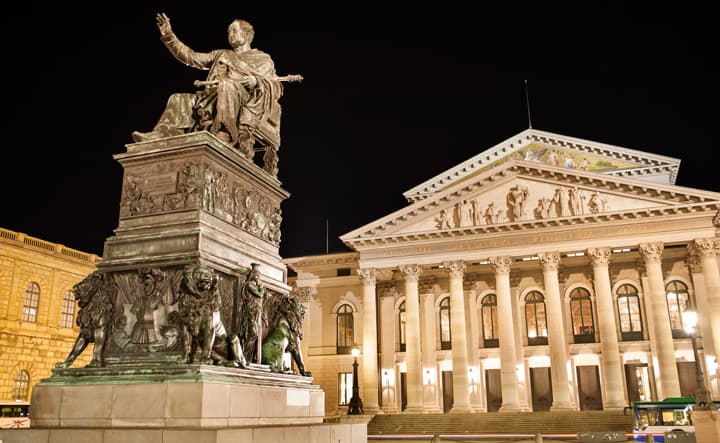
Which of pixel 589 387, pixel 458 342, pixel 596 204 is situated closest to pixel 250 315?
pixel 458 342

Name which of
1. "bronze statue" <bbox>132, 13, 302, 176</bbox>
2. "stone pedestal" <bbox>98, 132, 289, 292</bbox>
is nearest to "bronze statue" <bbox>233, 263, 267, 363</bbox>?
"stone pedestal" <bbox>98, 132, 289, 292</bbox>

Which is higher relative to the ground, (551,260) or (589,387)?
(551,260)

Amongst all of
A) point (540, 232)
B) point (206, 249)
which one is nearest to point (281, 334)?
point (206, 249)

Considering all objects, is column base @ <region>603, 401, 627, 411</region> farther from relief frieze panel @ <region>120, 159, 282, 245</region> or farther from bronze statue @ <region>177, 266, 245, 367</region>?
bronze statue @ <region>177, 266, 245, 367</region>

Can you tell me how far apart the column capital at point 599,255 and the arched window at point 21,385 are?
36.6 m

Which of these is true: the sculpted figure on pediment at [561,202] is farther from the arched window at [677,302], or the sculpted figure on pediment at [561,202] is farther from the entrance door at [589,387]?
the entrance door at [589,387]

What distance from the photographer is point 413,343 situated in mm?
40156

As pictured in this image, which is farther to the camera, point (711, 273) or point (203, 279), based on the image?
point (711, 273)

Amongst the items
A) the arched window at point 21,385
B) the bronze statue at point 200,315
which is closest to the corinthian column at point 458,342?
the arched window at point 21,385

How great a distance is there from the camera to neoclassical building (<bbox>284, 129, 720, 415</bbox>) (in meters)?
36.5

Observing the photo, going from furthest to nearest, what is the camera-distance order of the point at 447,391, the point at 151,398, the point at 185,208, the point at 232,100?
the point at 447,391 < the point at 232,100 < the point at 185,208 < the point at 151,398

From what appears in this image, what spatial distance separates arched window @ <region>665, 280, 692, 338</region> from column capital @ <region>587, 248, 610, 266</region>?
6.40m

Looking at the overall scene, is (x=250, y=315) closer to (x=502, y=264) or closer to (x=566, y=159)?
(x=502, y=264)

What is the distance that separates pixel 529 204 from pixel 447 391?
47.7 feet
